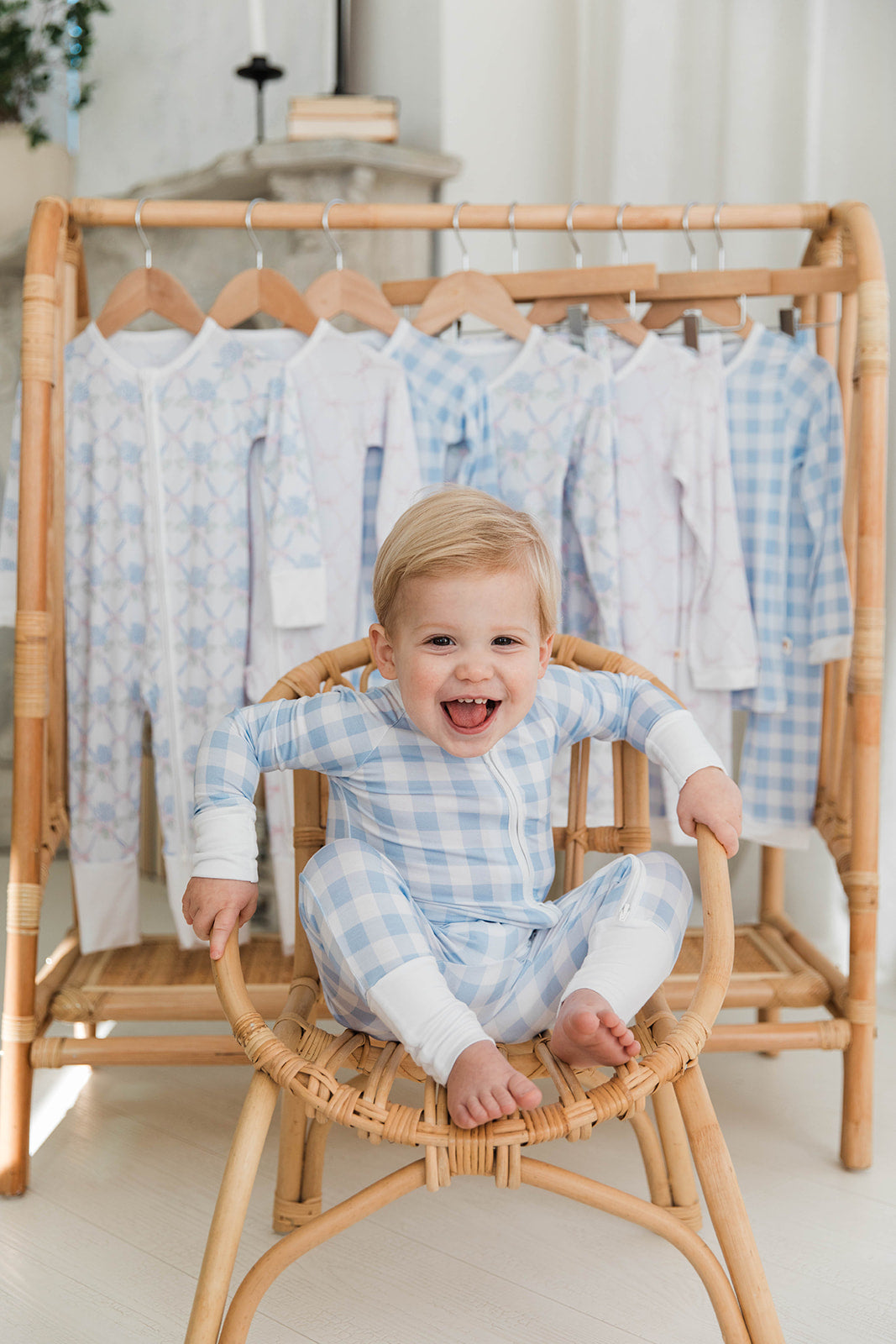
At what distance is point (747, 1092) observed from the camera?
1.76 metres

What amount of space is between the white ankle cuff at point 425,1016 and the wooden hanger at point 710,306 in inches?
43.2

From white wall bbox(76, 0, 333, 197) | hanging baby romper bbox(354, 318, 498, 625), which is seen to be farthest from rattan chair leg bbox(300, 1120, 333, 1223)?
white wall bbox(76, 0, 333, 197)

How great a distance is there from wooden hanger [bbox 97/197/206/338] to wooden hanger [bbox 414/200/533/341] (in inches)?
13.5

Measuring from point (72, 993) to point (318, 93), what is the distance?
2370mm

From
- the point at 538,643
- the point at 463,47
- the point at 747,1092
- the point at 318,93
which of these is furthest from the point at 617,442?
the point at 318,93

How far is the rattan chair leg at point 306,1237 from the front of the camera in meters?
0.99

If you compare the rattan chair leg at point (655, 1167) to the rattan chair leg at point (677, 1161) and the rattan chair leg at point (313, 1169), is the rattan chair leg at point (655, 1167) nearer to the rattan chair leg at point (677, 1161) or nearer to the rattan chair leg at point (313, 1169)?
the rattan chair leg at point (677, 1161)

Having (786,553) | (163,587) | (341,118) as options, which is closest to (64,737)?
(163,587)

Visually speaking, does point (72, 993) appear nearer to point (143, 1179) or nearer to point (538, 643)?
point (143, 1179)

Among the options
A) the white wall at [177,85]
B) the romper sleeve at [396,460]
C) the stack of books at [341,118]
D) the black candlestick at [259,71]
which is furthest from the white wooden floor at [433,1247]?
the white wall at [177,85]

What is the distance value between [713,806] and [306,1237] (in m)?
0.56

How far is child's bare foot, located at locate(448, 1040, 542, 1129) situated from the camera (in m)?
0.94

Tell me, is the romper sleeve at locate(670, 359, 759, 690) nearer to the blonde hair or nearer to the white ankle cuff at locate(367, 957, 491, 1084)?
the blonde hair

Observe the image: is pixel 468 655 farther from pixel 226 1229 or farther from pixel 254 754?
pixel 226 1229
